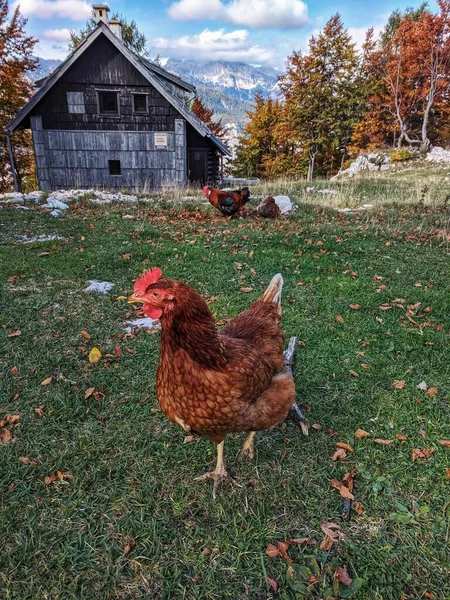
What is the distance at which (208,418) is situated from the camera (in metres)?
2.09

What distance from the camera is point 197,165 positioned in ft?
70.5

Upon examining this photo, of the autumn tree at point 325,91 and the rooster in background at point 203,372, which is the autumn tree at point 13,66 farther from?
the rooster in background at point 203,372

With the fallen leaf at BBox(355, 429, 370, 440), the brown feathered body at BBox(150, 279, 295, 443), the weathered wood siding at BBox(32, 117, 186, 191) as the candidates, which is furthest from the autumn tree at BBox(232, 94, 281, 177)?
the brown feathered body at BBox(150, 279, 295, 443)

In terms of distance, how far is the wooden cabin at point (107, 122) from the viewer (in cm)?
1716

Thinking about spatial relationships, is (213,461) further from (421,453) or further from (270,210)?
(270,210)

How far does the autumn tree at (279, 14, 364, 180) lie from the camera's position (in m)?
28.4

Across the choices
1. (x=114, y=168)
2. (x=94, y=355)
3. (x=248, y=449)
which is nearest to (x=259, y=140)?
(x=114, y=168)

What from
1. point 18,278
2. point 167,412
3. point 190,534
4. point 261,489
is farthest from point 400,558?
point 18,278

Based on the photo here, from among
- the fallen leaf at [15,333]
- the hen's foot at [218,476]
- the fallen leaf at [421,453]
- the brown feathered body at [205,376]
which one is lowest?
the hen's foot at [218,476]

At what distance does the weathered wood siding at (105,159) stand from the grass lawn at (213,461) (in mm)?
15145

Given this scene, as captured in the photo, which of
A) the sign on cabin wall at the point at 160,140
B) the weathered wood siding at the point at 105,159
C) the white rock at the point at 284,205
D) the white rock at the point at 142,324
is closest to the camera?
the white rock at the point at 142,324

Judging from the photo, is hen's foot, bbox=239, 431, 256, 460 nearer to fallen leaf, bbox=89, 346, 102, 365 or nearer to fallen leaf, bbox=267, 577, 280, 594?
fallen leaf, bbox=267, 577, 280, 594

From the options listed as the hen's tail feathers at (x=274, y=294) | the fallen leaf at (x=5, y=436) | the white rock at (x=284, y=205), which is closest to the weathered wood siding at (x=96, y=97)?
the white rock at (x=284, y=205)

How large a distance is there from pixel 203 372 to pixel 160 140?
19.5 metres
